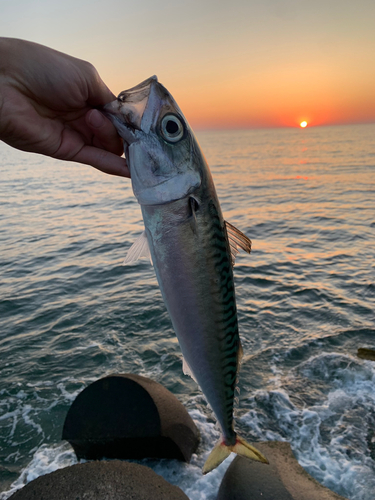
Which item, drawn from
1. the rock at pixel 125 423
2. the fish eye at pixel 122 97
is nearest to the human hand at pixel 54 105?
the fish eye at pixel 122 97

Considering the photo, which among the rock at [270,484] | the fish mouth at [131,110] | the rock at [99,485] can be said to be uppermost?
the fish mouth at [131,110]

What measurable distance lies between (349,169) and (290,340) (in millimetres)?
33309

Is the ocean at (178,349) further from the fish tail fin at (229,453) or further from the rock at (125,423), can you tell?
the fish tail fin at (229,453)

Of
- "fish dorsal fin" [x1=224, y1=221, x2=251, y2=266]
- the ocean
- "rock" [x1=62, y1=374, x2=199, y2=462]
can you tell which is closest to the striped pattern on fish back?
"fish dorsal fin" [x1=224, y1=221, x2=251, y2=266]

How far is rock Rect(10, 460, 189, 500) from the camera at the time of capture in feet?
11.3

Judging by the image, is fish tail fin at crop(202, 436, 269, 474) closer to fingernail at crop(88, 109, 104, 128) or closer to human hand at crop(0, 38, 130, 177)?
human hand at crop(0, 38, 130, 177)

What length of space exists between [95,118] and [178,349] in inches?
255

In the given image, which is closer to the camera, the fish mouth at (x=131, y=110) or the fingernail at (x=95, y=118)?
the fish mouth at (x=131, y=110)

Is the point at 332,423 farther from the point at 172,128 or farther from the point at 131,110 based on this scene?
the point at 131,110

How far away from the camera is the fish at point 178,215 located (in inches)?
94.2

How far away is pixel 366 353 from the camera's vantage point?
7742 millimetres

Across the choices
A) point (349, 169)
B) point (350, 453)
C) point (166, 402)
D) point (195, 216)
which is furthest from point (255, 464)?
point (349, 169)

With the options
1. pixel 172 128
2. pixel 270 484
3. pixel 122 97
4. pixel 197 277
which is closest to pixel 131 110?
pixel 122 97

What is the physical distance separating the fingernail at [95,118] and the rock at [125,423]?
375 centimetres
